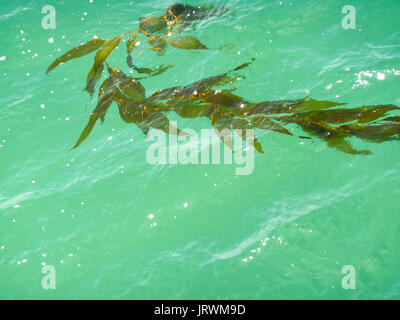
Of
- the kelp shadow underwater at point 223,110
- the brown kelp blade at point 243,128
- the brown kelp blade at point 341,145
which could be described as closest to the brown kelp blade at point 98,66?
the kelp shadow underwater at point 223,110

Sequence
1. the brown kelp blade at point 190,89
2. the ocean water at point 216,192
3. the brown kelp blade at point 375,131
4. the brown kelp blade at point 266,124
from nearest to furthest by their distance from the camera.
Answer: the ocean water at point 216,192
the brown kelp blade at point 375,131
the brown kelp blade at point 266,124
the brown kelp blade at point 190,89

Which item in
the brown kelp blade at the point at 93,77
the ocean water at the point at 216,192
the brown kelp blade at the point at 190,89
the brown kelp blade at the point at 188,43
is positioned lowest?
the ocean water at the point at 216,192

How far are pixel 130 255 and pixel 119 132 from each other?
1045mm

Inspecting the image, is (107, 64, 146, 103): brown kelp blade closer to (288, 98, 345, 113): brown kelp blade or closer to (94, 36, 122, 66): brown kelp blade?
(94, 36, 122, 66): brown kelp blade

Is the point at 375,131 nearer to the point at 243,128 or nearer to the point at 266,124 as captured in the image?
the point at 266,124

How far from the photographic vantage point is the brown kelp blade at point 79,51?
10.0ft

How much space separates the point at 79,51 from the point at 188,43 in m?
0.99

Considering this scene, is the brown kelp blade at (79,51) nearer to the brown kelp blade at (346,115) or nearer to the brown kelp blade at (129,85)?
the brown kelp blade at (129,85)

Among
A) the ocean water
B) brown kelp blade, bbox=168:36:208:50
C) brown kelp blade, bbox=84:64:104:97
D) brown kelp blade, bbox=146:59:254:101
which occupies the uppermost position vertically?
brown kelp blade, bbox=168:36:208:50

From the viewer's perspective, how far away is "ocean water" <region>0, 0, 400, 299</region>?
209cm

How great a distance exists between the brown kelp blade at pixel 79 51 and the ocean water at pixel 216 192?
3.8 inches

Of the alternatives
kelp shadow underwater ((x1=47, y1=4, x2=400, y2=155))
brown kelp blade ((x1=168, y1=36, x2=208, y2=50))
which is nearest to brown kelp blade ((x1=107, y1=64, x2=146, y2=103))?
kelp shadow underwater ((x1=47, y1=4, x2=400, y2=155))

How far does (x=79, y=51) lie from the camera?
123 inches
